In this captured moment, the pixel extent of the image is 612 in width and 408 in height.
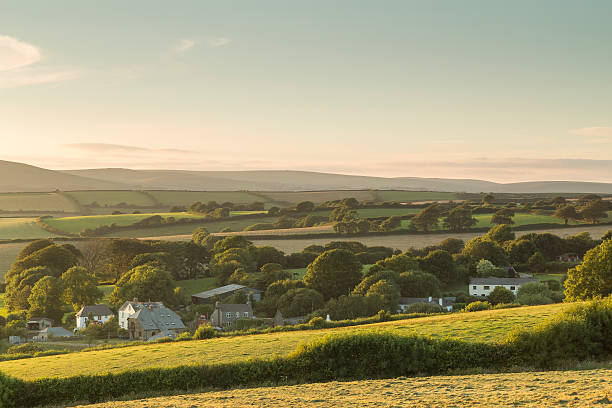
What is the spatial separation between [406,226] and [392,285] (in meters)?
47.3

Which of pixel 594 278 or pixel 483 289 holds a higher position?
pixel 594 278

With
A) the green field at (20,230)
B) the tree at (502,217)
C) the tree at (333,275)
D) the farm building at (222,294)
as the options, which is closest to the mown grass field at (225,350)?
the farm building at (222,294)

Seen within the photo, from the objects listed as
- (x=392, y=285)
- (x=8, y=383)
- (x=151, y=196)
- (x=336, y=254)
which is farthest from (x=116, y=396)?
(x=151, y=196)

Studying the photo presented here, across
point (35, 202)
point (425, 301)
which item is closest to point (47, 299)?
point (425, 301)

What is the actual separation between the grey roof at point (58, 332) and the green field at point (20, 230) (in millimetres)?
50556

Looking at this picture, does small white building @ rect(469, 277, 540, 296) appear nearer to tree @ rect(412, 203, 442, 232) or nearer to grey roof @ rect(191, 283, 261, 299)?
grey roof @ rect(191, 283, 261, 299)

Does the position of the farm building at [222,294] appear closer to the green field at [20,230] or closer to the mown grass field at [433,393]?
the green field at [20,230]

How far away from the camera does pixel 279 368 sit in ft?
72.0

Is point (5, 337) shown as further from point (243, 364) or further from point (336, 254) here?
point (243, 364)

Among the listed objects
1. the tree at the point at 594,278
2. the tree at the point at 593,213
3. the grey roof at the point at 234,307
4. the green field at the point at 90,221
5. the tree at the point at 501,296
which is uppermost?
the tree at the point at 593,213

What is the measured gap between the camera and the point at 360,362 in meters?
21.8

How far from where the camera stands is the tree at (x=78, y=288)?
68.9m

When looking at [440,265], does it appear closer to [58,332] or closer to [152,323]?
[152,323]

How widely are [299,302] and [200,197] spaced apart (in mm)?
113930
